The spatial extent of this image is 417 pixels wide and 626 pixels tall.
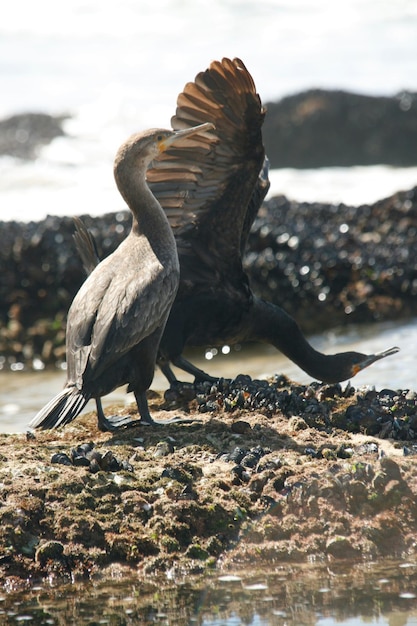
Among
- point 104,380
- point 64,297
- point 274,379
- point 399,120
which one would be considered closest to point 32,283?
point 64,297

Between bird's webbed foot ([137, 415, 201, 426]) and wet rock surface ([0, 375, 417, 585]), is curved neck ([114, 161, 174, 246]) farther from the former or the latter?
wet rock surface ([0, 375, 417, 585])

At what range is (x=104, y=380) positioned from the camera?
6.09 m

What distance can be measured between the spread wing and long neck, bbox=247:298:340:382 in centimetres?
48

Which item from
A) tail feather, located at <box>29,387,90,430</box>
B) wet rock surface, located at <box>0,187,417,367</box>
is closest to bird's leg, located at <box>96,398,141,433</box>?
tail feather, located at <box>29,387,90,430</box>

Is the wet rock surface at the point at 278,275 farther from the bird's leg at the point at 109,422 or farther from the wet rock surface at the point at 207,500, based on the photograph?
the wet rock surface at the point at 207,500

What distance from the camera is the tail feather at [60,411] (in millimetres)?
5805

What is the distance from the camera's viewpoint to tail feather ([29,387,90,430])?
5805 millimetres

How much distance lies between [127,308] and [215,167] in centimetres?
205

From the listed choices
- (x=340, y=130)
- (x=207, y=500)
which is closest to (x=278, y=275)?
(x=207, y=500)

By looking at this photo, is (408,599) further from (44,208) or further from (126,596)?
(44,208)

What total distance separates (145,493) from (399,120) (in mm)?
23191

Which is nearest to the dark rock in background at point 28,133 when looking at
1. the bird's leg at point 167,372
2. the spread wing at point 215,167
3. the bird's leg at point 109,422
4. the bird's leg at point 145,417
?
the spread wing at point 215,167

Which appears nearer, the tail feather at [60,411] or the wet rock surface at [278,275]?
the tail feather at [60,411]

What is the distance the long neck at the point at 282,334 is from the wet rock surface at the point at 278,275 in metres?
4.56
